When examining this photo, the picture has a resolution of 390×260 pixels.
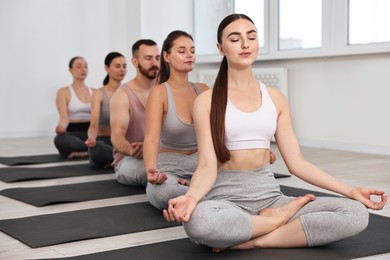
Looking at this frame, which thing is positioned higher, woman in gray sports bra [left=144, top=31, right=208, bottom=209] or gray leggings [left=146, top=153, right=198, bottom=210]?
woman in gray sports bra [left=144, top=31, right=208, bottom=209]

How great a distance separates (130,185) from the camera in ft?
12.3

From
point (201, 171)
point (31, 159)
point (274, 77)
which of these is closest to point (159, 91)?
point (201, 171)

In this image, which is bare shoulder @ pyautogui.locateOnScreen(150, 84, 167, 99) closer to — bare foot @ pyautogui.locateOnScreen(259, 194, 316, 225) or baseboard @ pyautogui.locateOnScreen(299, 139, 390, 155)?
bare foot @ pyautogui.locateOnScreen(259, 194, 316, 225)

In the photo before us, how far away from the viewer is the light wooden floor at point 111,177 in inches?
91.4

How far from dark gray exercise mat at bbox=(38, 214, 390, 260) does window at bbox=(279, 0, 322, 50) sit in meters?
3.79

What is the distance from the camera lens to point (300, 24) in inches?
241

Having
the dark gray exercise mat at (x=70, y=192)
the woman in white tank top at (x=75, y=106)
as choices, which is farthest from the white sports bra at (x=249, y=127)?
the woman in white tank top at (x=75, y=106)

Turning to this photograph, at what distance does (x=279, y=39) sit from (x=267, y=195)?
4.25 metres

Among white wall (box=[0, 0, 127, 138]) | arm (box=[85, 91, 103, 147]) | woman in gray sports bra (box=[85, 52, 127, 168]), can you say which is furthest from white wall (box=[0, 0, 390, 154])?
arm (box=[85, 91, 103, 147])

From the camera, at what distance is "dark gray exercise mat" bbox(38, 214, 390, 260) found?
2137mm

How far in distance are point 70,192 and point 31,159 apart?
1.74m

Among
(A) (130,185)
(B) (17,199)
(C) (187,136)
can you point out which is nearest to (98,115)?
(A) (130,185)

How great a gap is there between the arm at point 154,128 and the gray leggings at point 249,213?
0.47m

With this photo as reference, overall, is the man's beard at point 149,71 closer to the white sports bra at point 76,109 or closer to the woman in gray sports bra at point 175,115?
the woman in gray sports bra at point 175,115
